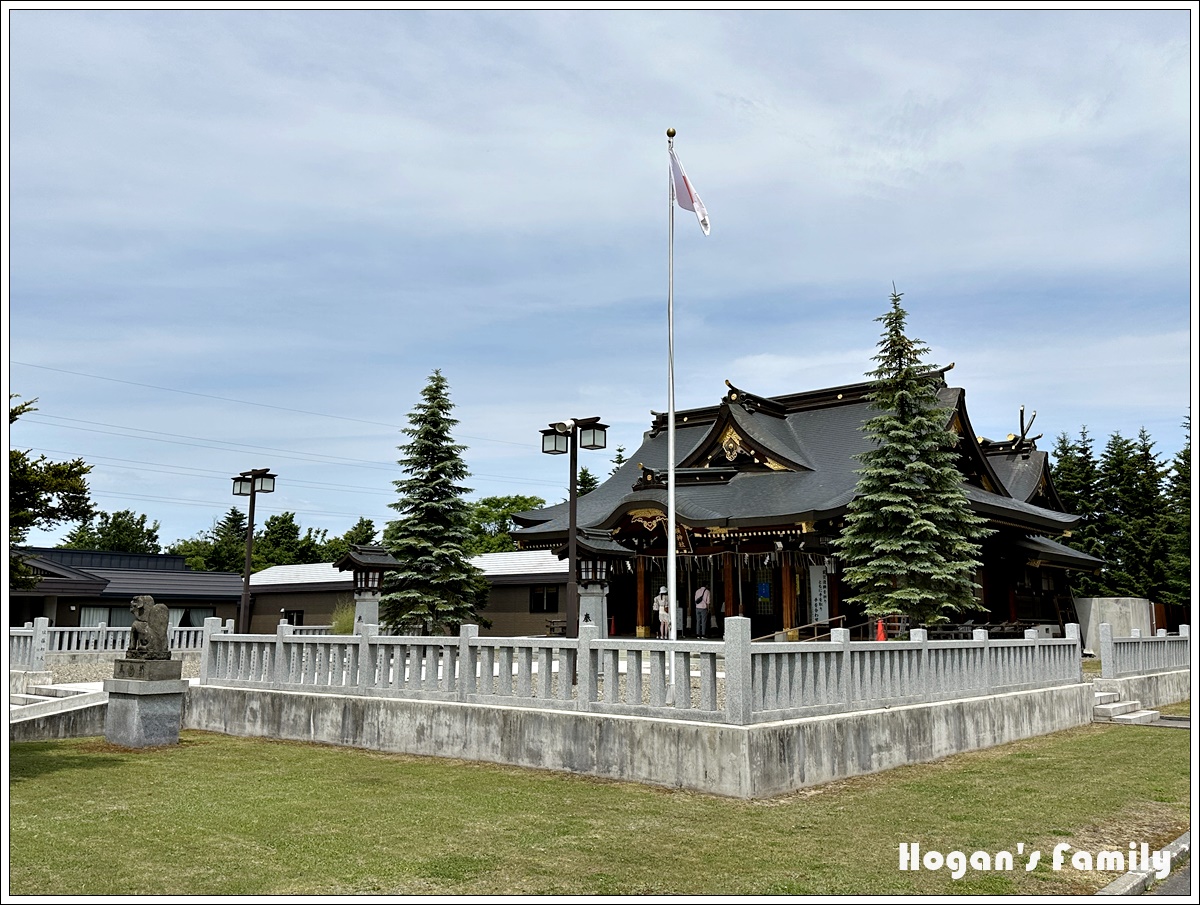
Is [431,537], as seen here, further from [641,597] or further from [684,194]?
[684,194]

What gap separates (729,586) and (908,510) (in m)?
6.94

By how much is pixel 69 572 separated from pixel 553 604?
62.9 ft

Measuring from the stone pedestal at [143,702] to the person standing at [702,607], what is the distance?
17.4 metres

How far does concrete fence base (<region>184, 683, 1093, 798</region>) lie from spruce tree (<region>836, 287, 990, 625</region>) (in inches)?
230

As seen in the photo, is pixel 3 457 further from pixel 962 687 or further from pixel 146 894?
pixel 962 687

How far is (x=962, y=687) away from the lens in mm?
15570

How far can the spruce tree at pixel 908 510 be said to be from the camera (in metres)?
23.3

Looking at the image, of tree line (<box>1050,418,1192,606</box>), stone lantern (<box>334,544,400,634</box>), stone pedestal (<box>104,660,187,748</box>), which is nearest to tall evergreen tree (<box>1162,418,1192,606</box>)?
tree line (<box>1050,418,1192,606</box>)

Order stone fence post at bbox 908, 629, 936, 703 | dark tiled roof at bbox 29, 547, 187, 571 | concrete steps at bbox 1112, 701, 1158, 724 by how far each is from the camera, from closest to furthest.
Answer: stone fence post at bbox 908, 629, 936, 703, concrete steps at bbox 1112, 701, 1158, 724, dark tiled roof at bbox 29, 547, 187, 571

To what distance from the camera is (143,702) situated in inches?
555

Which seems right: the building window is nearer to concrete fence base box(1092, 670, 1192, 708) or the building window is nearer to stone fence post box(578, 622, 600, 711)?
concrete fence base box(1092, 670, 1192, 708)

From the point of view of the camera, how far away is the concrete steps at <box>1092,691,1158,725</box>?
757 inches

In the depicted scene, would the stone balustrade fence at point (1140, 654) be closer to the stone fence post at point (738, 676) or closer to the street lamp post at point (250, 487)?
the stone fence post at point (738, 676)

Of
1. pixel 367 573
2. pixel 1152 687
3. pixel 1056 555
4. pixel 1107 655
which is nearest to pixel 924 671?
pixel 1107 655
